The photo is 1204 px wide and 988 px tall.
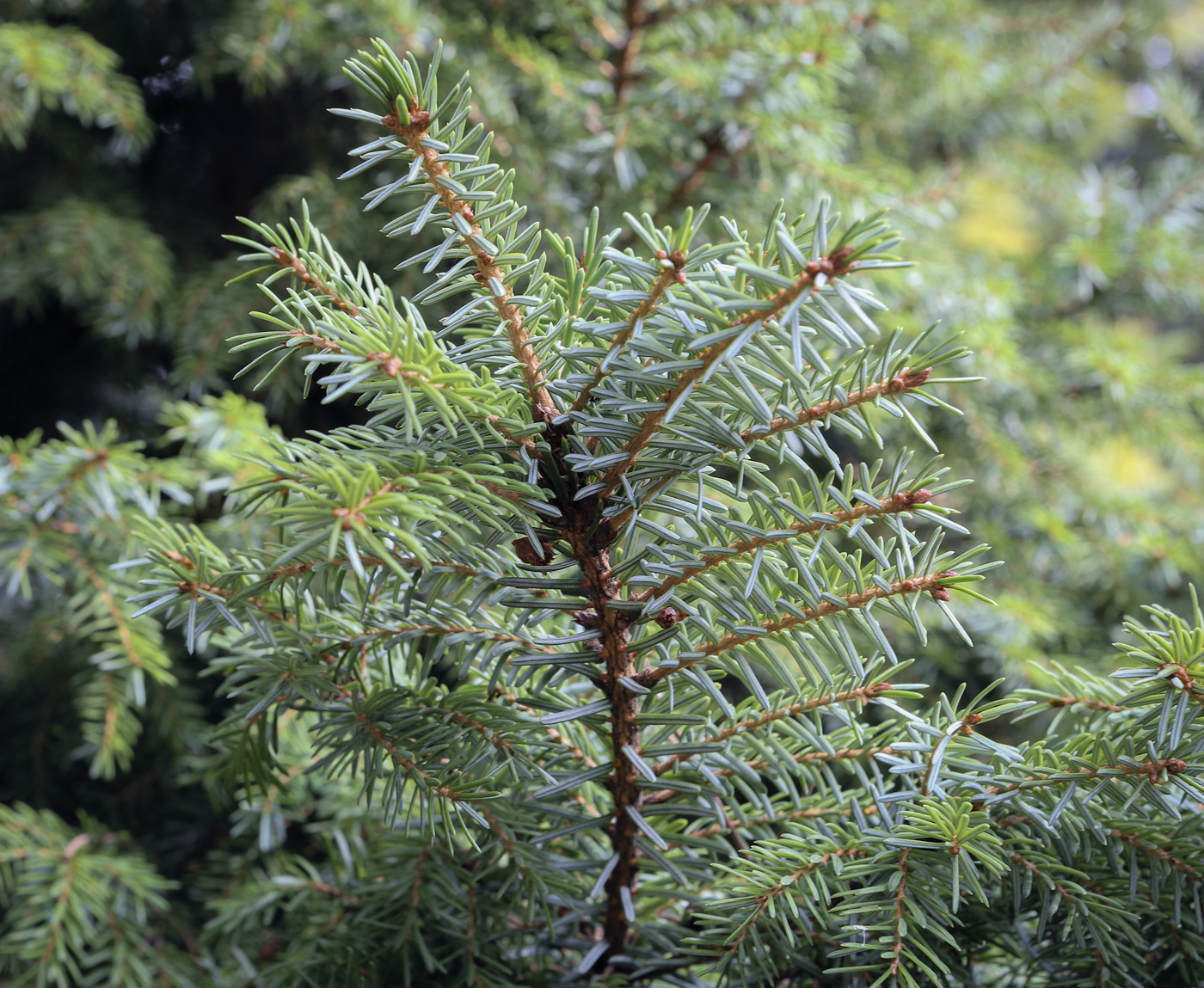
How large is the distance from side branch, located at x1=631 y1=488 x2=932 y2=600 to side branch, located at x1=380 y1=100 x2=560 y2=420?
0.09m

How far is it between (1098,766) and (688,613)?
0.19 m

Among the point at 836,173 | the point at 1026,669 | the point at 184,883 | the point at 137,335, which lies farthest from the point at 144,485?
the point at 1026,669

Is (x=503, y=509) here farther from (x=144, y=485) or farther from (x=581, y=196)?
(x=581, y=196)

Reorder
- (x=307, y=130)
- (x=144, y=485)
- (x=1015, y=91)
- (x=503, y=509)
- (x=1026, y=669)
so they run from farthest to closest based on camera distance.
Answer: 1. (x=1015, y=91)
2. (x=307, y=130)
3. (x=1026, y=669)
4. (x=144, y=485)
5. (x=503, y=509)

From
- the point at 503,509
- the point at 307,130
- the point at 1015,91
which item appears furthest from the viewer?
the point at 1015,91

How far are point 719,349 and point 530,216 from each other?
2.04 feet

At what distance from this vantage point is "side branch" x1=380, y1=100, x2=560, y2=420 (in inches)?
11.8

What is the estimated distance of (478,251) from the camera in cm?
31

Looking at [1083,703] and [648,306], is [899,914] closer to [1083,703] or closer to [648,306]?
[1083,703]

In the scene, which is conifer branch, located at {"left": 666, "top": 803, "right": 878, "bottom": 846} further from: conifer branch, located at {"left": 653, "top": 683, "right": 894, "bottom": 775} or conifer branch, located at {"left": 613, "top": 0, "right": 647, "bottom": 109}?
conifer branch, located at {"left": 613, "top": 0, "right": 647, "bottom": 109}

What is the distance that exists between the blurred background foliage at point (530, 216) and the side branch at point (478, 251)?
0.36 metres

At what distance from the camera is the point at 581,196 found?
36.2 inches

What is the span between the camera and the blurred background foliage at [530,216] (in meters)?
0.76

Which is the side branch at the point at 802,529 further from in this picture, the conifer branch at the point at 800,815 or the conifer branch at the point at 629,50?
the conifer branch at the point at 629,50
